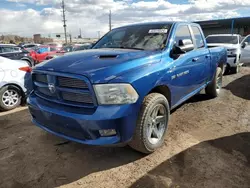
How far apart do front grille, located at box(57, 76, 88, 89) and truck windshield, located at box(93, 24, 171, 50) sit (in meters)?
1.41

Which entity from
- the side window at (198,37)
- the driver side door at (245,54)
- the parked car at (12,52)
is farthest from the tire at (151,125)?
the parked car at (12,52)

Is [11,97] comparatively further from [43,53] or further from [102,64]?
[43,53]

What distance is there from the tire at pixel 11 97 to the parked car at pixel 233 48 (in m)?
7.66

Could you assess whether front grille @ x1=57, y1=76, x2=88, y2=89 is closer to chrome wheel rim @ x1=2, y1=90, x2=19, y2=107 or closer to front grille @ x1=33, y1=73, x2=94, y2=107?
front grille @ x1=33, y1=73, x2=94, y2=107

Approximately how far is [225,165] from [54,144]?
2542 mm

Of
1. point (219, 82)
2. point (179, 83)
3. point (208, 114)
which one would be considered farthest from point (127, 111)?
point (219, 82)

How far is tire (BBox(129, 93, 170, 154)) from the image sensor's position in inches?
119

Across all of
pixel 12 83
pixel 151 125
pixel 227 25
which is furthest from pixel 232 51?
pixel 227 25

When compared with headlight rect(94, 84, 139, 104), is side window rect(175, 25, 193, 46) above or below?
above

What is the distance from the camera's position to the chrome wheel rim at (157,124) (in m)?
3.26

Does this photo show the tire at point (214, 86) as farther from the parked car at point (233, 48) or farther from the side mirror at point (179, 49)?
the parked car at point (233, 48)

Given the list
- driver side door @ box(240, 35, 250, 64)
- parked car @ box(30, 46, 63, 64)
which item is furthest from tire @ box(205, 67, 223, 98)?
parked car @ box(30, 46, 63, 64)

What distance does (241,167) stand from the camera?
10.0ft

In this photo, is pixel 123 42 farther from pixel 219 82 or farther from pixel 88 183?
pixel 219 82
